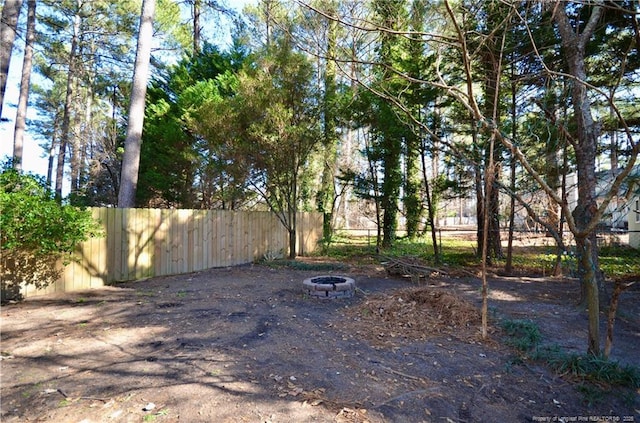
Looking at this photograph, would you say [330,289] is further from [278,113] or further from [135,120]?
[135,120]

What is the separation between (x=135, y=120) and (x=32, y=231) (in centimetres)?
412

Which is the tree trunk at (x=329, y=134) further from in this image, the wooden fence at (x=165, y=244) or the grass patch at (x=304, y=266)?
the grass patch at (x=304, y=266)

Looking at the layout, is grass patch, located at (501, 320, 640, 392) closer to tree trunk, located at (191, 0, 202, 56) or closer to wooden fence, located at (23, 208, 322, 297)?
wooden fence, located at (23, 208, 322, 297)

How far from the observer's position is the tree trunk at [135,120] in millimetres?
7422

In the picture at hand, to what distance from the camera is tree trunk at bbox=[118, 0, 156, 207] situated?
7422 millimetres

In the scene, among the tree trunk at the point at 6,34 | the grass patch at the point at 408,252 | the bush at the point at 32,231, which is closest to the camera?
the bush at the point at 32,231

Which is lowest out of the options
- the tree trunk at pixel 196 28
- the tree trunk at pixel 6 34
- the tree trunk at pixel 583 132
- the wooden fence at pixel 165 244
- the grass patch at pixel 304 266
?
the grass patch at pixel 304 266

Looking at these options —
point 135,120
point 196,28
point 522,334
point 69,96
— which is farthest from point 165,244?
point 69,96

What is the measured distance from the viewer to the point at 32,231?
425 centimetres

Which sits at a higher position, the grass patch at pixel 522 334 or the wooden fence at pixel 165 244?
the wooden fence at pixel 165 244

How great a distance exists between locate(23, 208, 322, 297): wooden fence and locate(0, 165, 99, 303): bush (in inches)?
9.2

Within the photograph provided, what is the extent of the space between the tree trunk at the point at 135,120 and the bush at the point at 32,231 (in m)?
2.46

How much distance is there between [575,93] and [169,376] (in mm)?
5970

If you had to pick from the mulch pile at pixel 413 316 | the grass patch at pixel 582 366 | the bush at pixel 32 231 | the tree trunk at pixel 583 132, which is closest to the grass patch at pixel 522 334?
the grass patch at pixel 582 366
